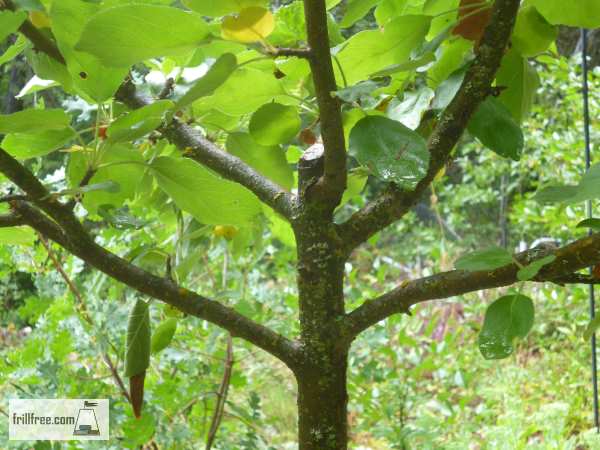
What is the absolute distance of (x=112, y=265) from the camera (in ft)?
1.16

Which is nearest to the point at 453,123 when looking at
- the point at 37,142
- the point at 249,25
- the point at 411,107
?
the point at 411,107

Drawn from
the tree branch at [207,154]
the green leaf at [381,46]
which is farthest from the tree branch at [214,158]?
the green leaf at [381,46]

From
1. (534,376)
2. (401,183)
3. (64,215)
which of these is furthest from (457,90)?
(534,376)

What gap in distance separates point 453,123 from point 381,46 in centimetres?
6

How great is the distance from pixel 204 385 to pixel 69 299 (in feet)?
0.74

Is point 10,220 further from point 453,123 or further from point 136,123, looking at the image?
point 453,123

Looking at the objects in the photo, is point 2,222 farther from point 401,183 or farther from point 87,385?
point 87,385

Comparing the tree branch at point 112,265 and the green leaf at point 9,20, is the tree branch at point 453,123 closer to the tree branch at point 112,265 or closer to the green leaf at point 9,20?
the tree branch at point 112,265

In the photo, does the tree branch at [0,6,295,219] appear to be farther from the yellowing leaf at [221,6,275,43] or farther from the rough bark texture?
the yellowing leaf at [221,6,275,43]

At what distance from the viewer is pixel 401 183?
30 centimetres

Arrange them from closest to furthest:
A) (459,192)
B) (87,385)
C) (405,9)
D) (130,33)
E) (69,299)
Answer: (130,33)
(405,9)
(87,385)
(69,299)
(459,192)

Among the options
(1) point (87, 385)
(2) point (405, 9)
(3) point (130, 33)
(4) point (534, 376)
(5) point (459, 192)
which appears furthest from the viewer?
(5) point (459, 192)

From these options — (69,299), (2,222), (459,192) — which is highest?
(459,192)

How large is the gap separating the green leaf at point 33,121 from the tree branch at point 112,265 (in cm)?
1
